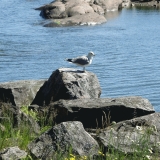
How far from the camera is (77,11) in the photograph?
140ft

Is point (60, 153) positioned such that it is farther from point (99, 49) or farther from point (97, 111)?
point (99, 49)

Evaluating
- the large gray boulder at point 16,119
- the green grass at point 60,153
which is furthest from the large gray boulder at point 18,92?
the large gray boulder at point 16,119

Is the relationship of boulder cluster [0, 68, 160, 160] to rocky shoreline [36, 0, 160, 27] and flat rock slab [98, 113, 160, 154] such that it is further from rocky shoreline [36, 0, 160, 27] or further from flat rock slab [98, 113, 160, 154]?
rocky shoreline [36, 0, 160, 27]

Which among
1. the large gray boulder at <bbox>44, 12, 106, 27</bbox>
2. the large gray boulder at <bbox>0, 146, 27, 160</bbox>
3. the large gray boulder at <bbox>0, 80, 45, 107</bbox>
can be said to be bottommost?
the large gray boulder at <bbox>44, 12, 106, 27</bbox>

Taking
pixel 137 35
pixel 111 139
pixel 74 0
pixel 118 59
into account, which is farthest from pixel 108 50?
pixel 111 139

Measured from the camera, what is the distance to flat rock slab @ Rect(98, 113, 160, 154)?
824 cm

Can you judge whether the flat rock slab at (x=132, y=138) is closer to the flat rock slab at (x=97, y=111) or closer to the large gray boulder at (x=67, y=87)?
the flat rock slab at (x=97, y=111)

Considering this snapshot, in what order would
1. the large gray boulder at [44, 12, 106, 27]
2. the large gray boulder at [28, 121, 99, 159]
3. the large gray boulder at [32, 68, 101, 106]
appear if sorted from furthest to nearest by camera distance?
the large gray boulder at [44, 12, 106, 27] < the large gray boulder at [32, 68, 101, 106] < the large gray boulder at [28, 121, 99, 159]

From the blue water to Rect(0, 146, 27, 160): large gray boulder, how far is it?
11.3 m

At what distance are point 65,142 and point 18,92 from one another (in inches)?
208

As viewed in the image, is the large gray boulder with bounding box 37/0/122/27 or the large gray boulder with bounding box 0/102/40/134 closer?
the large gray boulder with bounding box 0/102/40/134

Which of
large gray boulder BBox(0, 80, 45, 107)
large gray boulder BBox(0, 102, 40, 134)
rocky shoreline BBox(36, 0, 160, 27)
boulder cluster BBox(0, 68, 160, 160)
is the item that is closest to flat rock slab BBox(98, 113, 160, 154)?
boulder cluster BBox(0, 68, 160, 160)

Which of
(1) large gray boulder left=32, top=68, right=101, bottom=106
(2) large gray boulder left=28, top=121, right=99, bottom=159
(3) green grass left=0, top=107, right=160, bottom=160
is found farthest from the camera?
(1) large gray boulder left=32, top=68, right=101, bottom=106

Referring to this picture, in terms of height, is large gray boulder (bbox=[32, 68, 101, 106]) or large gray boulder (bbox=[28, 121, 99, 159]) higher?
large gray boulder (bbox=[28, 121, 99, 159])
